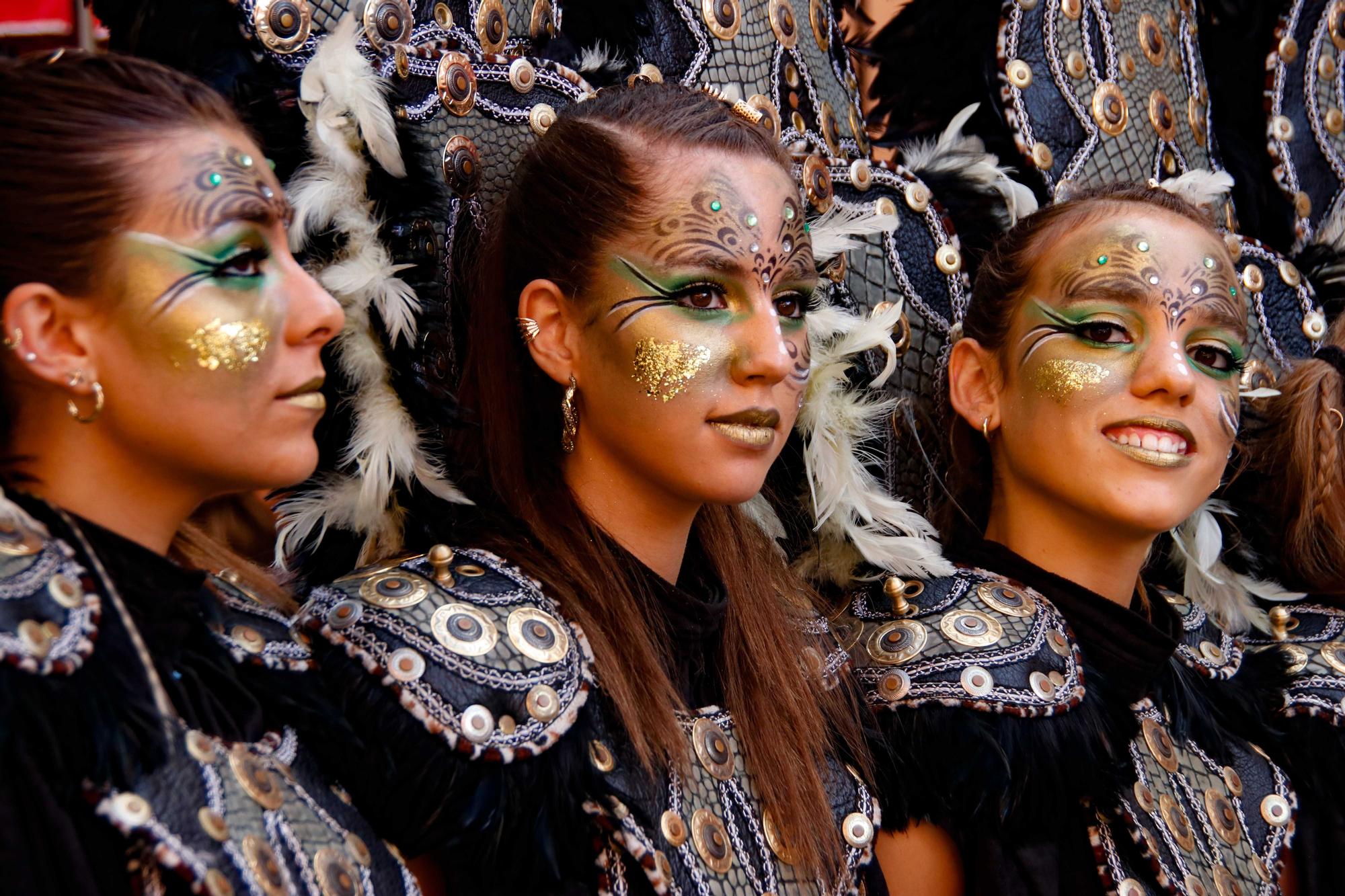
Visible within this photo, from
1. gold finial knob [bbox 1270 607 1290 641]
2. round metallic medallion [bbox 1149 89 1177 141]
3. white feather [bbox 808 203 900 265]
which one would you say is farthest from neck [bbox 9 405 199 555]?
round metallic medallion [bbox 1149 89 1177 141]

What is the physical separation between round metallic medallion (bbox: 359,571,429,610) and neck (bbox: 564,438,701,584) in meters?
0.30

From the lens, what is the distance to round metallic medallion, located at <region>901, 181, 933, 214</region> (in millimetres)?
2721

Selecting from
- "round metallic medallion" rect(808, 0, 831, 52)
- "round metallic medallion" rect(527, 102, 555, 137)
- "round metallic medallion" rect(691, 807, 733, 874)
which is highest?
"round metallic medallion" rect(808, 0, 831, 52)

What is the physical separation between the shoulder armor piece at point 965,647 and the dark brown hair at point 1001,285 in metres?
0.24

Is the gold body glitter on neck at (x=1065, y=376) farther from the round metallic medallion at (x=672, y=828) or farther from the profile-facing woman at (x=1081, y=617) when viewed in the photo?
the round metallic medallion at (x=672, y=828)

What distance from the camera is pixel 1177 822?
84.1 inches

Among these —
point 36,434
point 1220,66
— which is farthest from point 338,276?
point 1220,66

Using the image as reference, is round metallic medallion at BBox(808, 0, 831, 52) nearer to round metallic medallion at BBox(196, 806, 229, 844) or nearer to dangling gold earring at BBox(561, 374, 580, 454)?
dangling gold earring at BBox(561, 374, 580, 454)

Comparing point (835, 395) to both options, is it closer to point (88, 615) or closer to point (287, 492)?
point (287, 492)

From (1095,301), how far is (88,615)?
4.93 ft

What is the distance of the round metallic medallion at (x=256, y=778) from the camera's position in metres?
1.44

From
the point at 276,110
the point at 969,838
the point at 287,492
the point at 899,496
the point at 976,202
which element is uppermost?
the point at 276,110

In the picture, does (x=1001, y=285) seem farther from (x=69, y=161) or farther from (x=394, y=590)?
(x=69, y=161)

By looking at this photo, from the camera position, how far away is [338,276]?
1.89 metres
